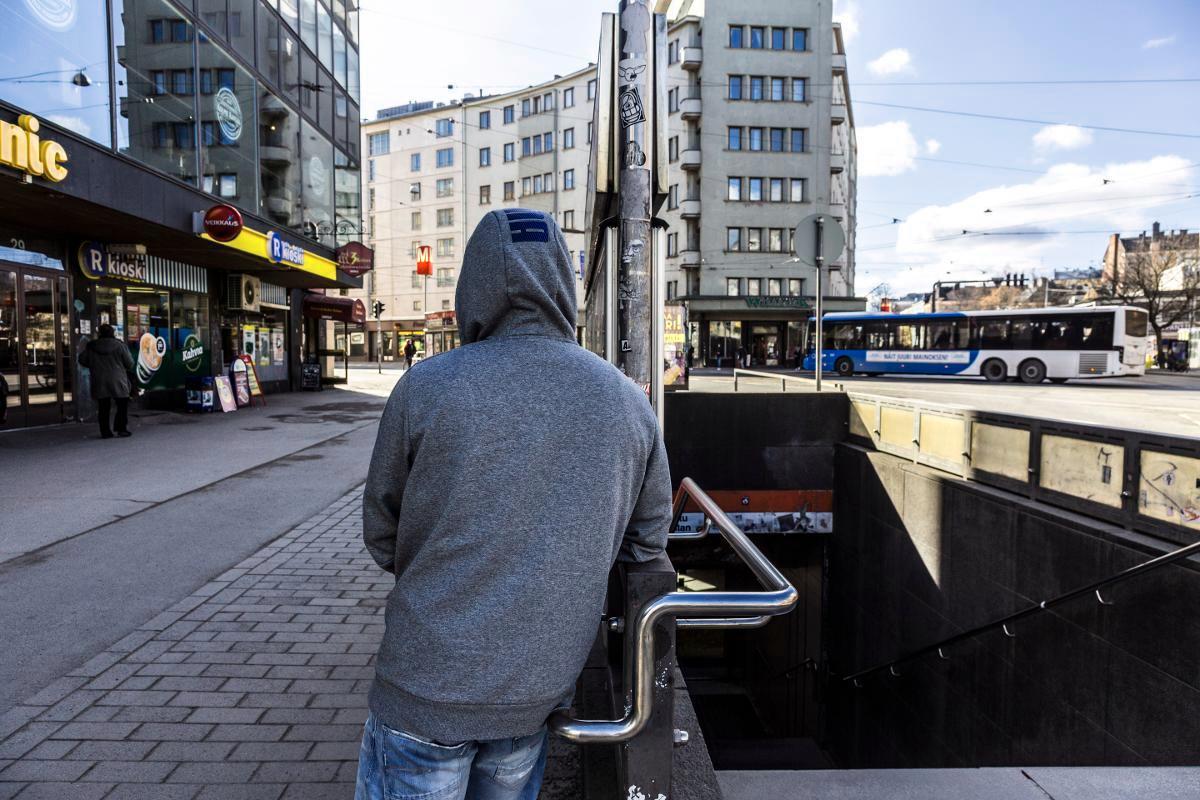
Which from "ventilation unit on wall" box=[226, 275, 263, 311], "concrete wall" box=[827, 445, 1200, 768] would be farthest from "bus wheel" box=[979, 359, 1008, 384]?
"ventilation unit on wall" box=[226, 275, 263, 311]

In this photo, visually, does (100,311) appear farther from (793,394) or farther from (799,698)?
(799,698)

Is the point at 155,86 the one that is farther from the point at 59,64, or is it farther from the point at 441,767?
the point at 441,767

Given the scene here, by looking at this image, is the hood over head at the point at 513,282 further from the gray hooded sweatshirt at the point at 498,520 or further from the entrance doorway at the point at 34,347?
the entrance doorway at the point at 34,347

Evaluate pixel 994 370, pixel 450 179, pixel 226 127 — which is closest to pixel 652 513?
pixel 226 127

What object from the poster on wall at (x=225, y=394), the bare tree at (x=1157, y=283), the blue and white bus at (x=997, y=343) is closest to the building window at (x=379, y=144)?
the blue and white bus at (x=997, y=343)

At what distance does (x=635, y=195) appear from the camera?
398 cm

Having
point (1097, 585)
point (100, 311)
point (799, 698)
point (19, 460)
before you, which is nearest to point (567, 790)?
point (1097, 585)

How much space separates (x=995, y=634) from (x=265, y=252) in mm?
14627

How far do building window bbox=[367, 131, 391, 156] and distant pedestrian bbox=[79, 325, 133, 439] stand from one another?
5631 cm

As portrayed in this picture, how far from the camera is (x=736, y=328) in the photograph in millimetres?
45000

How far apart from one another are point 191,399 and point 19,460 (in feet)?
22.0

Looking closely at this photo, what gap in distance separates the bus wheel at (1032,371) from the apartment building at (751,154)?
1727 cm

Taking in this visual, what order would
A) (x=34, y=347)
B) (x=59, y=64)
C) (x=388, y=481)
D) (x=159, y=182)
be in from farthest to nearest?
(x=34, y=347) → (x=159, y=182) → (x=59, y=64) → (x=388, y=481)

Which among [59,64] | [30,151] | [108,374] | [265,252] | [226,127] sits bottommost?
[108,374]
